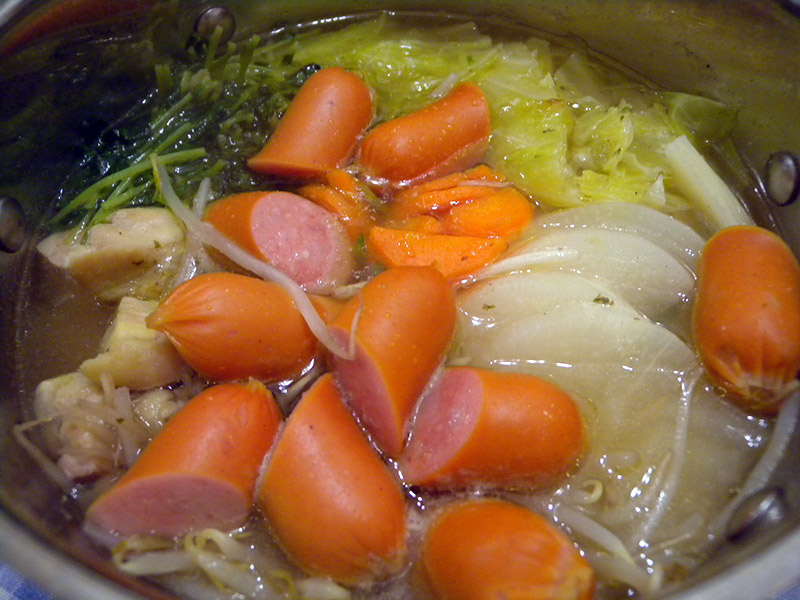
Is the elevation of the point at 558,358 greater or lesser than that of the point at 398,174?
lesser

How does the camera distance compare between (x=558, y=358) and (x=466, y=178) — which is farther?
(x=466, y=178)

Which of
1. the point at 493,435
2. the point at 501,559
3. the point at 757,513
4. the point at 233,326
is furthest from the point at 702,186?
the point at 233,326

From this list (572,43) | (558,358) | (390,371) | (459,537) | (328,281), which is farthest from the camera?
(572,43)

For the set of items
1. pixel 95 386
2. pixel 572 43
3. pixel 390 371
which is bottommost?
pixel 95 386

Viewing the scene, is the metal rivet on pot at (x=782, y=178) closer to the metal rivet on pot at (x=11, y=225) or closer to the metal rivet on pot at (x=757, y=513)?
the metal rivet on pot at (x=757, y=513)

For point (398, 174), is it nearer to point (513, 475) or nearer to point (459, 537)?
point (513, 475)

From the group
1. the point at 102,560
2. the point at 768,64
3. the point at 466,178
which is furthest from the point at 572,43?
the point at 102,560

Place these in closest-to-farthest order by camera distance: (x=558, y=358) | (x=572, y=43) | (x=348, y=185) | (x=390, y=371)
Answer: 1. (x=390, y=371)
2. (x=558, y=358)
3. (x=348, y=185)
4. (x=572, y=43)
